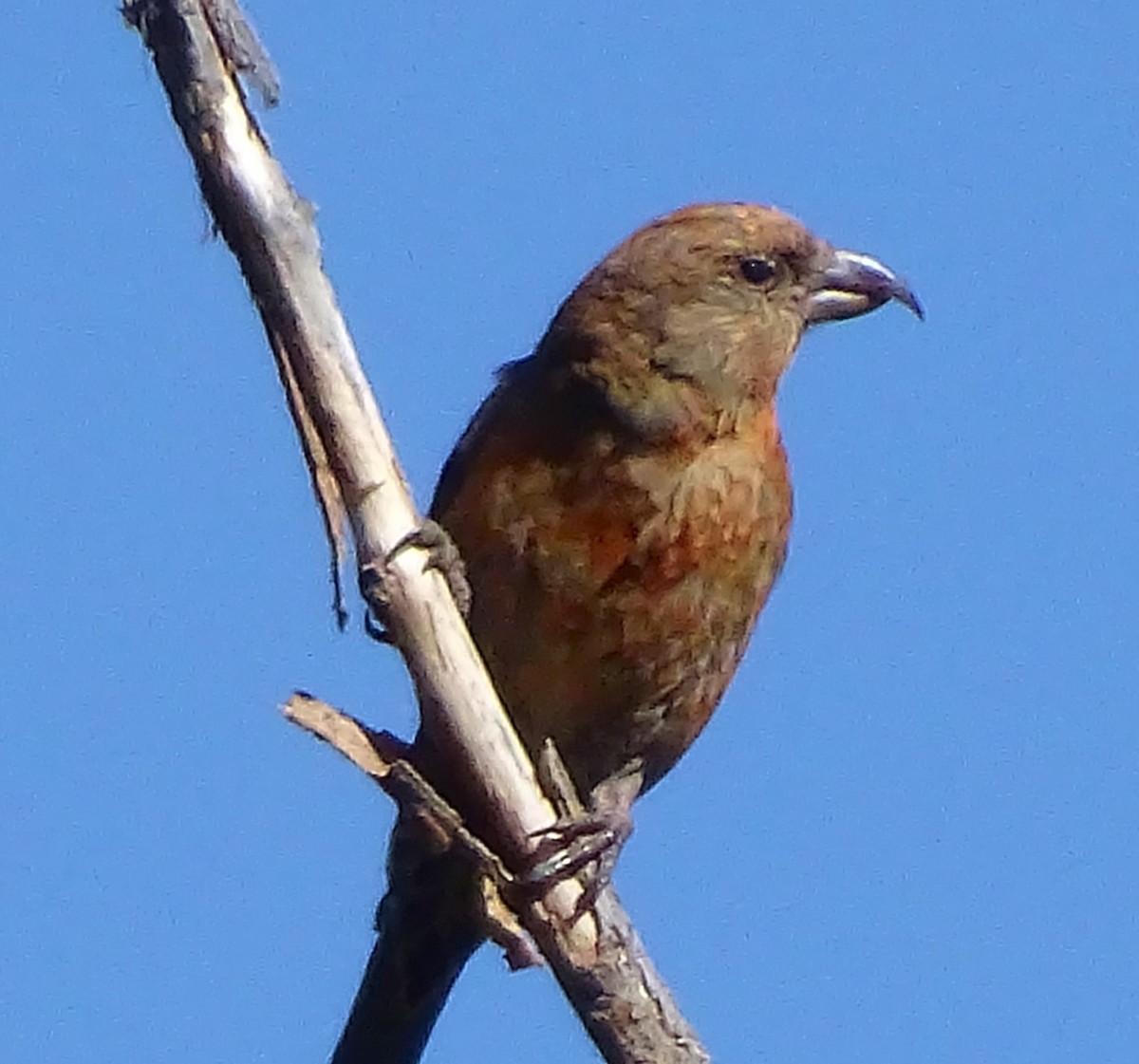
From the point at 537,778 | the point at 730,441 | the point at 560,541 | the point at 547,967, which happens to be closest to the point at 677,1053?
the point at 547,967

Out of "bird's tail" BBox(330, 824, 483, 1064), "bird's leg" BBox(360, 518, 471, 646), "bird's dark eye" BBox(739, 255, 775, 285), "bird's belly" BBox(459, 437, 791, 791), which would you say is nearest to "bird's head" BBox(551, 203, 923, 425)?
"bird's dark eye" BBox(739, 255, 775, 285)

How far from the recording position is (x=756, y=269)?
5.33 m

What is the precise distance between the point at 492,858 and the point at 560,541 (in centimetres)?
99

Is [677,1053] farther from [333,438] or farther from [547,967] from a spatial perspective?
[333,438]

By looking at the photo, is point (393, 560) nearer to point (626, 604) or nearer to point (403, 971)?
point (626, 604)

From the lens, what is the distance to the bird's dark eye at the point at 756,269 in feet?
17.4

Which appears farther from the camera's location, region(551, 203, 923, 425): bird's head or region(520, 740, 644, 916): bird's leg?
region(551, 203, 923, 425): bird's head

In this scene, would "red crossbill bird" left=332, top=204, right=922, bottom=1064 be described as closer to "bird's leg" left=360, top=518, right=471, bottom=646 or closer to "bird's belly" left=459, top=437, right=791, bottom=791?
"bird's belly" left=459, top=437, right=791, bottom=791

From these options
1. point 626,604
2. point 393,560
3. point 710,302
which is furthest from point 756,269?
point 393,560

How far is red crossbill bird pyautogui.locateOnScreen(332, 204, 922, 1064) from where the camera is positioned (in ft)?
15.8

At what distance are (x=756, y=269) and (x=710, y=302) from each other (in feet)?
0.58

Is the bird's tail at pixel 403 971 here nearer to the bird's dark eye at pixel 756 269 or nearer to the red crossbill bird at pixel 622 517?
the red crossbill bird at pixel 622 517

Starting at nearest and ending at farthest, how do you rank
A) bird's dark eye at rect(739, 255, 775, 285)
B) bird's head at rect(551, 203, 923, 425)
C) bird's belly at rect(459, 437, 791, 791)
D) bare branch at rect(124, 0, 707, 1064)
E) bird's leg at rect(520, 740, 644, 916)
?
bare branch at rect(124, 0, 707, 1064)
bird's leg at rect(520, 740, 644, 916)
bird's belly at rect(459, 437, 791, 791)
bird's head at rect(551, 203, 923, 425)
bird's dark eye at rect(739, 255, 775, 285)

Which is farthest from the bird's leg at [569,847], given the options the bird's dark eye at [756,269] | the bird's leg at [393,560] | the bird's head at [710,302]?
the bird's dark eye at [756,269]
